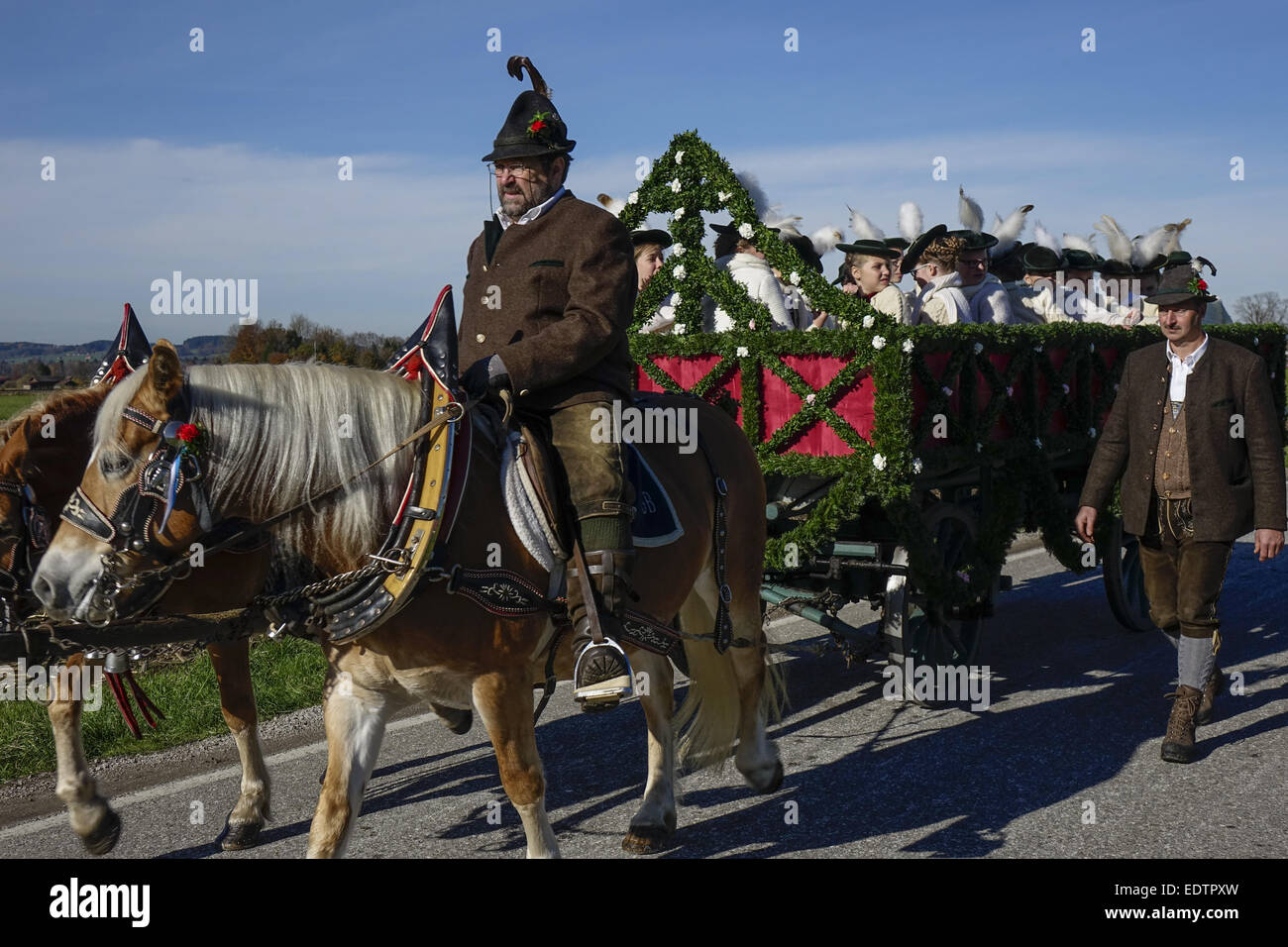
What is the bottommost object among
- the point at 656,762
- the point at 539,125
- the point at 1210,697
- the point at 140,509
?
the point at 1210,697

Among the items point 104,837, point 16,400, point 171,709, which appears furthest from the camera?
point 16,400

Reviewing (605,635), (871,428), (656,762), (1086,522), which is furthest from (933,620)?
(605,635)

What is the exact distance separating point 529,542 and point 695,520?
42.3 inches

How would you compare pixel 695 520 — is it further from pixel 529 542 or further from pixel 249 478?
pixel 249 478

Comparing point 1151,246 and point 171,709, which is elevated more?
point 1151,246

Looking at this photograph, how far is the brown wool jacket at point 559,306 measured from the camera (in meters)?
4.09

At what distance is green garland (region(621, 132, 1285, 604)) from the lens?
20.9 feet

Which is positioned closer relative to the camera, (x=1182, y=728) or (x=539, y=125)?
(x=539, y=125)

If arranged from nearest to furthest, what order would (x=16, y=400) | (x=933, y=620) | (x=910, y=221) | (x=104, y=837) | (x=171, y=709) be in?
(x=104, y=837) < (x=171, y=709) < (x=933, y=620) < (x=910, y=221) < (x=16, y=400)

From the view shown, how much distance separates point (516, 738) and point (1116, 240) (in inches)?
396

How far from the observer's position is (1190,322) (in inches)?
239

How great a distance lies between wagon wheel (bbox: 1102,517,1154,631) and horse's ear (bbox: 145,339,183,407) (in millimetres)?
6550

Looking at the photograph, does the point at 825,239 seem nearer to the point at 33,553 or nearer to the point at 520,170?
the point at 520,170

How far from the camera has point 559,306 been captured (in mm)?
4316
